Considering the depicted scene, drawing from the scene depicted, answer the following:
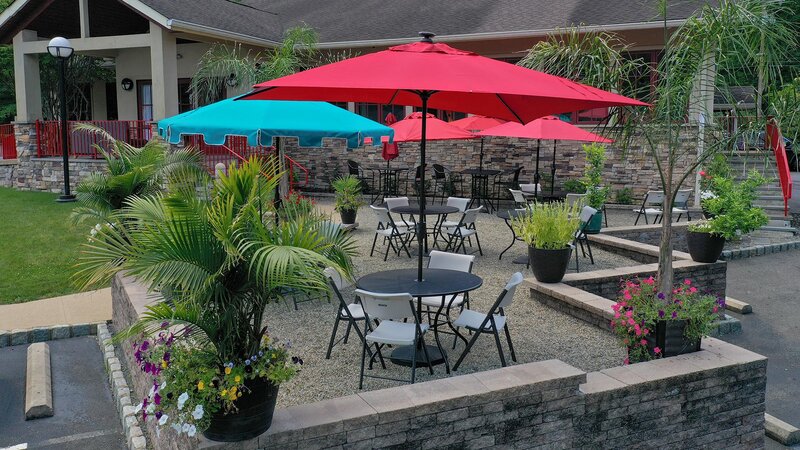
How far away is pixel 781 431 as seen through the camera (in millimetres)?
6000

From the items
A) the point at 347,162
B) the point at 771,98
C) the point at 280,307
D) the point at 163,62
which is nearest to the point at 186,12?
the point at 163,62

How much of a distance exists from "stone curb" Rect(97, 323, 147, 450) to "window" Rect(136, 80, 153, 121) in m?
13.4

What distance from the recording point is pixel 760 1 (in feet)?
20.0

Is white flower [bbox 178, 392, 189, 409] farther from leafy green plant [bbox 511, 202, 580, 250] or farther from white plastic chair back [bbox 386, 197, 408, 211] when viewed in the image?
white plastic chair back [bbox 386, 197, 408, 211]

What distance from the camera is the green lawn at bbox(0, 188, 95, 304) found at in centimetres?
913

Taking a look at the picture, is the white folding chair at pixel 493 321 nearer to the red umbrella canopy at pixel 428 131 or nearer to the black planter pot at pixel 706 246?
the black planter pot at pixel 706 246

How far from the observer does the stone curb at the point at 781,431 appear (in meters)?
5.95

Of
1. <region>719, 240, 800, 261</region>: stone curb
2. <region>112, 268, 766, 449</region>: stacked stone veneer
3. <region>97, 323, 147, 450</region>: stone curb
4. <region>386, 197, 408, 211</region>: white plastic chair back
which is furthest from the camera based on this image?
<region>719, 240, 800, 261</region>: stone curb

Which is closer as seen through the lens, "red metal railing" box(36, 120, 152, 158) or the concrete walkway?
the concrete walkway

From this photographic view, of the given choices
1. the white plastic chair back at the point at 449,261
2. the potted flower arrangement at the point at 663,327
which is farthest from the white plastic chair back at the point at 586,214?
the potted flower arrangement at the point at 663,327

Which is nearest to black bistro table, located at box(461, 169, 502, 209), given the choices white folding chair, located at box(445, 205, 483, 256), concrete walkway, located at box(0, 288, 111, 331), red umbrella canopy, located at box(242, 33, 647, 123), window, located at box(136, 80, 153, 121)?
white folding chair, located at box(445, 205, 483, 256)

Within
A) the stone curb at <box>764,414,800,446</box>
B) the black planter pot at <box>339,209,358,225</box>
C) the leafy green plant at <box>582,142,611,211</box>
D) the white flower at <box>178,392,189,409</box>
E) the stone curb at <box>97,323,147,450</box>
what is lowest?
the stone curb at <box>764,414,800,446</box>

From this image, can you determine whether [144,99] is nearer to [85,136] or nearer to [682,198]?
[85,136]

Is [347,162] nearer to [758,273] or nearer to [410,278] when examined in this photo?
[758,273]
